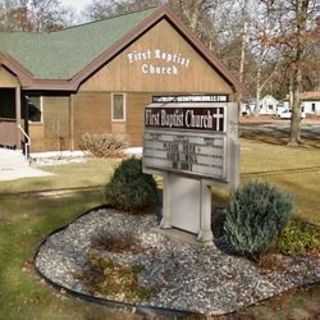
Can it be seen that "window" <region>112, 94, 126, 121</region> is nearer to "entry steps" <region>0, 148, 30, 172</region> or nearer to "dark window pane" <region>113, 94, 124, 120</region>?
"dark window pane" <region>113, 94, 124, 120</region>

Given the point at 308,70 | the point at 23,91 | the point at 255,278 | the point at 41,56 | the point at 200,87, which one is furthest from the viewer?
the point at 308,70

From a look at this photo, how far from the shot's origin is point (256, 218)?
24.4 feet

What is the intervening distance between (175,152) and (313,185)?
7765mm

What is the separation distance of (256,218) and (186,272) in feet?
3.89

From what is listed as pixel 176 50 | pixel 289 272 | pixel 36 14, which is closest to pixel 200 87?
pixel 176 50

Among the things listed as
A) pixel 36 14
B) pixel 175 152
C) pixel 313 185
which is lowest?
pixel 313 185

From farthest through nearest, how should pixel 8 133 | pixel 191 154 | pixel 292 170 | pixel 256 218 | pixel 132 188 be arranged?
pixel 8 133 → pixel 292 170 → pixel 132 188 → pixel 191 154 → pixel 256 218

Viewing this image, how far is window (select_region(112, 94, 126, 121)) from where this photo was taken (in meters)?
24.1

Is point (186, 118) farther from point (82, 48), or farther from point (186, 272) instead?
point (82, 48)

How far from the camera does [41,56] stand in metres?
23.9

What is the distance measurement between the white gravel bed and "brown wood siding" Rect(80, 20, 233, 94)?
14.8 metres

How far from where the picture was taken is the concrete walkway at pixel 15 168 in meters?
16.8

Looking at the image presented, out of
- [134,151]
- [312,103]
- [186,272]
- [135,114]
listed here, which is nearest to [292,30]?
[135,114]

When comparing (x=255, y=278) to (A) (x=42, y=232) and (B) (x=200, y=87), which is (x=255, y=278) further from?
(B) (x=200, y=87)
